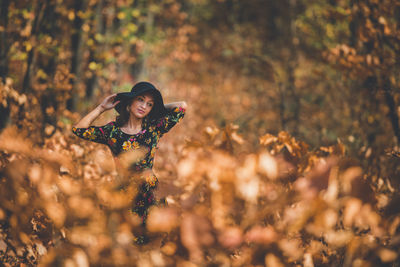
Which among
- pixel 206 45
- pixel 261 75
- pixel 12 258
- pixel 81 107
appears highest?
pixel 12 258

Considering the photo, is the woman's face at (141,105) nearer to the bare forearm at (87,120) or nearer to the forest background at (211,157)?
the bare forearm at (87,120)

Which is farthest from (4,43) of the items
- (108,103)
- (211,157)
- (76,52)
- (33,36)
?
(211,157)

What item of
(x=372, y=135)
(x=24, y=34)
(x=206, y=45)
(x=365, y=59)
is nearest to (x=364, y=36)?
(x=365, y=59)

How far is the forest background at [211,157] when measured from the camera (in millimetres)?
1473

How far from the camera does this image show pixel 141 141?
8.04ft

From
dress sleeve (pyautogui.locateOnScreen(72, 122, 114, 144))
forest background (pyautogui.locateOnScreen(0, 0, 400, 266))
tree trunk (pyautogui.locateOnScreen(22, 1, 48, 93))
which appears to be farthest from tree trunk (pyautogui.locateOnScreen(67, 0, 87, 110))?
dress sleeve (pyautogui.locateOnScreen(72, 122, 114, 144))

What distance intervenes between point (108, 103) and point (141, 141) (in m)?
0.40

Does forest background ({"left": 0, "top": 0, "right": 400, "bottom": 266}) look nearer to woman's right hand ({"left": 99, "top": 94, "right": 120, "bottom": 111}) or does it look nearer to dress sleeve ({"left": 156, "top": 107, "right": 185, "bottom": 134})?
dress sleeve ({"left": 156, "top": 107, "right": 185, "bottom": 134})

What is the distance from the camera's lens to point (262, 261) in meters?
1.42

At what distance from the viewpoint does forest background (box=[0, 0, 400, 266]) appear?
1473mm

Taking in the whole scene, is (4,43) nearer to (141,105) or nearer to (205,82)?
(141,105)

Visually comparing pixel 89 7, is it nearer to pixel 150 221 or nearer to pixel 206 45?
pixel 150 221

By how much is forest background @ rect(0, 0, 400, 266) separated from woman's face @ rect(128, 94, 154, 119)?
493mm

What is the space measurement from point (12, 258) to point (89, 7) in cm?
476
